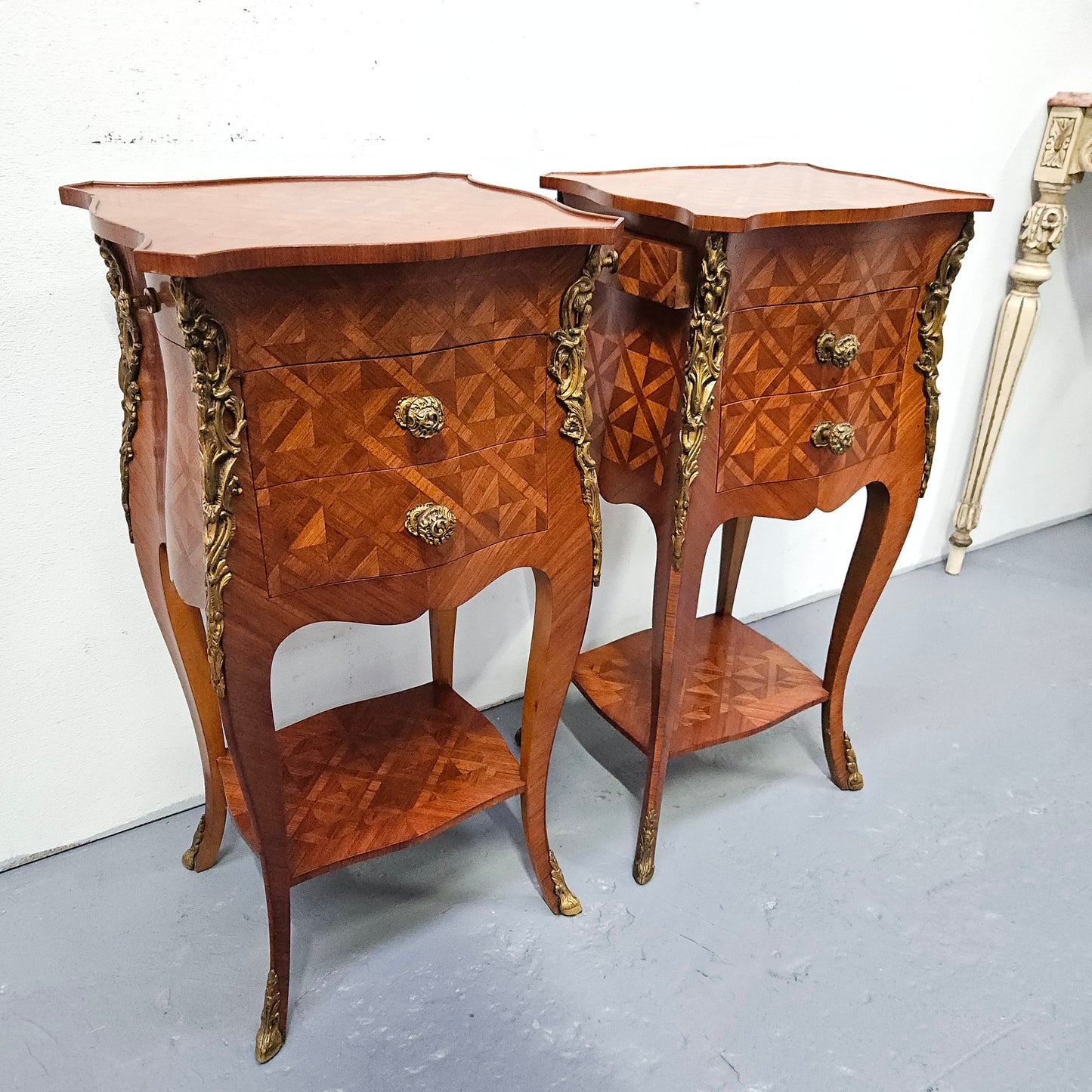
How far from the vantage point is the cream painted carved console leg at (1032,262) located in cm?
223

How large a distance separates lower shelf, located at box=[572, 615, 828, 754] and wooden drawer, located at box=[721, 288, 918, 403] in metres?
0.62

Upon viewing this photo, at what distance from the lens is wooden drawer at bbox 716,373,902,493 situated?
1365 mm

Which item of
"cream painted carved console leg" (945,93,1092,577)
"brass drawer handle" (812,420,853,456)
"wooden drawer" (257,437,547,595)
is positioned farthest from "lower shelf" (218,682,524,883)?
"cream painted carved console leg" (945,93,1092,577)

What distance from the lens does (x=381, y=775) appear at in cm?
149

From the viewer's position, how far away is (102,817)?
5.50ft

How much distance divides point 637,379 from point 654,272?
6.6 inches

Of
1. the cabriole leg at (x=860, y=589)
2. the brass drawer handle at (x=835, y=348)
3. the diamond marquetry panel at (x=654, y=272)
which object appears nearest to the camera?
the diamond marquetry panel at (x=654, y=272)

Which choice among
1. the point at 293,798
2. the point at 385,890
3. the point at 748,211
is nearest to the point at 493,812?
the point at 385,890

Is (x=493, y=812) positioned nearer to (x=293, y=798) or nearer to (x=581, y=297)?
(x=293, y=798)

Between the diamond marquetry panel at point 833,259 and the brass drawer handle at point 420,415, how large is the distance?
0.47 meters

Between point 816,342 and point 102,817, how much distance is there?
1.47 meters

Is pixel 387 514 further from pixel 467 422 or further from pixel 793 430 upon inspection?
pixel 793 430

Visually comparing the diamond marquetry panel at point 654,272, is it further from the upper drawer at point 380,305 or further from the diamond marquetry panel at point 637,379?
the upper drawer at point 380,305

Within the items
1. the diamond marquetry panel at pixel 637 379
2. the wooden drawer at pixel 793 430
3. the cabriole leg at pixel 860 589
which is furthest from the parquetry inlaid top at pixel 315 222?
the cabriole leg at pixel 860 589
